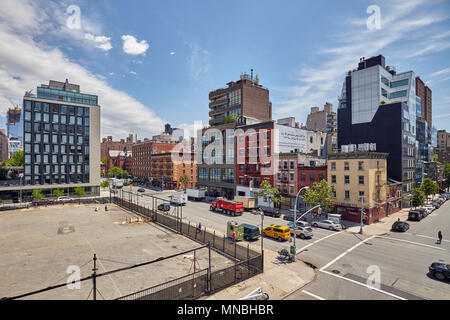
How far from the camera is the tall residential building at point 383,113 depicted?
5250 cm

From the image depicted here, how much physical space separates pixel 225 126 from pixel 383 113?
127 ft

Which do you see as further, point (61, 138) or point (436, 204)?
point (61, 138)

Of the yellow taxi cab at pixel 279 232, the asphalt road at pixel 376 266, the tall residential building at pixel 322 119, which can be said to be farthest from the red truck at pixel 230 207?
the tall residential building at pixel 322 119

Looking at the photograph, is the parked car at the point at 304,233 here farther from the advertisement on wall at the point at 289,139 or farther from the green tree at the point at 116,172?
the green tree at the point at 116,172

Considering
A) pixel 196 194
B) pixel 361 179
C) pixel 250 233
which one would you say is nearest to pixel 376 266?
pixel 250 233

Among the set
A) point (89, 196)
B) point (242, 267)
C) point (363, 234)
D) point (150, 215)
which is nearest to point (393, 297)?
point (242, 267)

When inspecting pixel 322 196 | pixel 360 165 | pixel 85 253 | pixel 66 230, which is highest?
pixel 360 165

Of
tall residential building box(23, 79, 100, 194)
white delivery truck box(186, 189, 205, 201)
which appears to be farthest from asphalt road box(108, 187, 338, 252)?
tall residential building box(23, 79, 100, 194)

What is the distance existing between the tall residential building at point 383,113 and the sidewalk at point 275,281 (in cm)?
4460

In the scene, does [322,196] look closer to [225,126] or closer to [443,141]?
[225,126]

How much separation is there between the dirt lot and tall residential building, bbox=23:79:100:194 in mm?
27693

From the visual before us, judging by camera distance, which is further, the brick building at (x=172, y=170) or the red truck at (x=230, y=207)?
the brick building at (x=172, y=170)

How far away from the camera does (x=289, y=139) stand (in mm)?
56812

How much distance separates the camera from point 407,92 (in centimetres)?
5722
